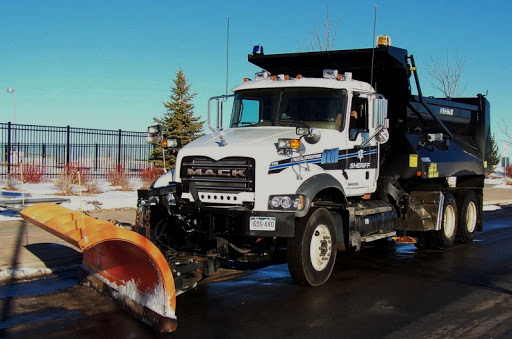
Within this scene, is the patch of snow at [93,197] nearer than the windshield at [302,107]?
No

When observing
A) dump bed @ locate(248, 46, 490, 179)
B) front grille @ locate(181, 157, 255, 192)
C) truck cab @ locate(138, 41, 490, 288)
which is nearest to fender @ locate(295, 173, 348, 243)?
truck cab @ locate(138, 41, 490, 288)

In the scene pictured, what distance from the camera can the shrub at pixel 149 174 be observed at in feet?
71.8

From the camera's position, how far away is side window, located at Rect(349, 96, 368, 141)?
8.29m

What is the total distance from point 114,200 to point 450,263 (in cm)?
1013

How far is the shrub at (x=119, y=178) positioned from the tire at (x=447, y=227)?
12.6 m

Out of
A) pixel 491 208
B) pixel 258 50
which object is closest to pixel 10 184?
pixel 258 50

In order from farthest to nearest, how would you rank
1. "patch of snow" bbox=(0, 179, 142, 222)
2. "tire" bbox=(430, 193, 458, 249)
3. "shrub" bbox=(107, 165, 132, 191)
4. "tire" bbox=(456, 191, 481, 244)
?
"shrub" bbox=(107, 165, 132, 191) < "patch of snow" bbox=(0, 179, 142, 222) < "tire" bbox=(456, 191, 481, 244) < "tire" bbox=(430, 193, 458, 249)

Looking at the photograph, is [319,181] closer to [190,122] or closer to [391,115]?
[391,115]

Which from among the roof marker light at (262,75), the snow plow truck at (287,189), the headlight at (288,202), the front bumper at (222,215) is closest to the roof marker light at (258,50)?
the snow plow truck at (287,189)

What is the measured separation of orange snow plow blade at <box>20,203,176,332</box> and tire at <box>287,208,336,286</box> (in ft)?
6.78

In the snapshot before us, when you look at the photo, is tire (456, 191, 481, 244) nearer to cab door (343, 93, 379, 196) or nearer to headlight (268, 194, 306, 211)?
cab door (343, 93, 379, 196)

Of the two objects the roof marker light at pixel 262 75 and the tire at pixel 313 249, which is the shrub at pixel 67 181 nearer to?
the roof marker light at pixel 262 75

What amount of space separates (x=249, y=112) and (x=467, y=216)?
583cm

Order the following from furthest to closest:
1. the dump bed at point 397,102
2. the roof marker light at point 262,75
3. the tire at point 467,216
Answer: the tire at point 467,216, the dump bed at point 397,102, the roof marker light at point 262,75
